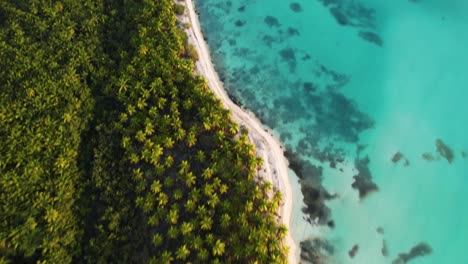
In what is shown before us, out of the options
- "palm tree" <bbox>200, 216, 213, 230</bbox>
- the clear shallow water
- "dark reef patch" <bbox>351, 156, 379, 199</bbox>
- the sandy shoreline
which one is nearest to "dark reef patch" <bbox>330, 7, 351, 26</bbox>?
the clear shallow water

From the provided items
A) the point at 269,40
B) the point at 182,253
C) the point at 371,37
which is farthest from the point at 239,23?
the point at 182,253

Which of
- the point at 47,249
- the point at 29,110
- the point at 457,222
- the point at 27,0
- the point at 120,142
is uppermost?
the point at 27,0

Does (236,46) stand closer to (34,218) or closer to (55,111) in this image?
(55,111)

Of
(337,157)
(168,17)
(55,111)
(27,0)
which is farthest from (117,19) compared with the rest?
(337,157)

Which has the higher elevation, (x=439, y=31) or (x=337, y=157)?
(x=439, y=31)

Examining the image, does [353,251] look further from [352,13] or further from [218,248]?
[352,13]

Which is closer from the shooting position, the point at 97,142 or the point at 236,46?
the point at 97,142
